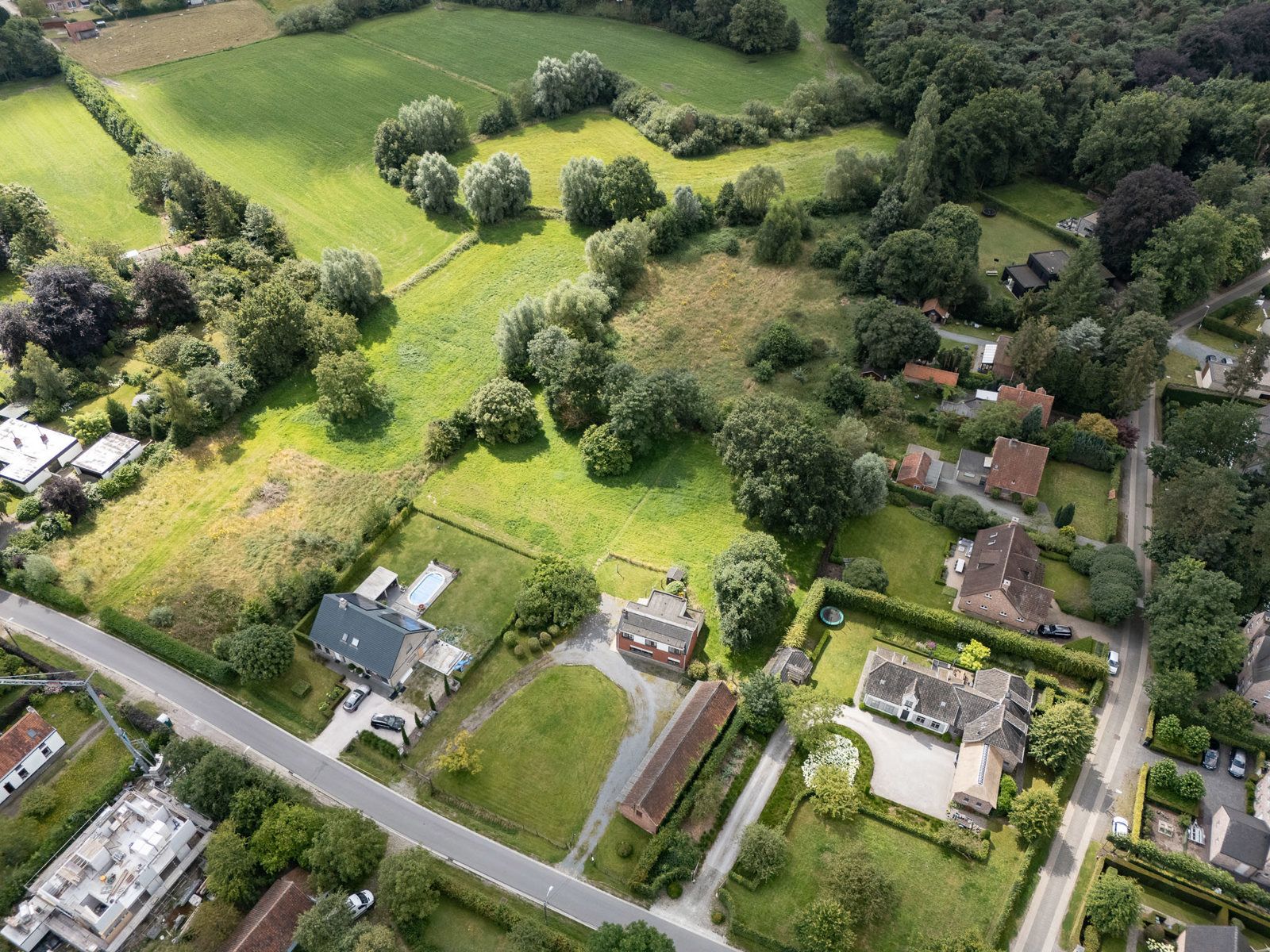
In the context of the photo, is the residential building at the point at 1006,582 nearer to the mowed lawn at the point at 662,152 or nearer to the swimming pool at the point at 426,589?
the swimming pool at the point at 426,589

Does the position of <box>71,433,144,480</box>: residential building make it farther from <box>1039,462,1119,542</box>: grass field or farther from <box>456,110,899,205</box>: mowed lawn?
<box>1039,462,1119,542</box>: grass field

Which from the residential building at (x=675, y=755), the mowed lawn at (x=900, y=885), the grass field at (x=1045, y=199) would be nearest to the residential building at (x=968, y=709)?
the mowed lawn at (x=900, y=885)

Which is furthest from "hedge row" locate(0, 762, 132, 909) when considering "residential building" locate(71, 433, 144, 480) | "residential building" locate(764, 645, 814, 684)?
"residential building" locate(764, 645, 814, 684)

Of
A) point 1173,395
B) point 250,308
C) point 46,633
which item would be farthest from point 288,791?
point 1173,395

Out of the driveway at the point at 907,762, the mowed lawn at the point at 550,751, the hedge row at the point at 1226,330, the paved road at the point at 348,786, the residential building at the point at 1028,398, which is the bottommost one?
the paved road at the point at 348,786

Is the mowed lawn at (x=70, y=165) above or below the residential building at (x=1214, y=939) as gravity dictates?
above

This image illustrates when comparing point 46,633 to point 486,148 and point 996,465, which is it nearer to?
point 996,465
